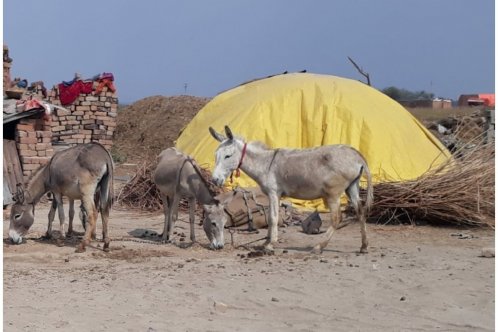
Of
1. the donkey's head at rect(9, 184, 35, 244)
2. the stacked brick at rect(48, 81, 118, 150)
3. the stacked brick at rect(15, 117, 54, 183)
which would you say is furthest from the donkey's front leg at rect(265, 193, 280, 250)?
the stacked brick at rect(48, 81, 118, 150)

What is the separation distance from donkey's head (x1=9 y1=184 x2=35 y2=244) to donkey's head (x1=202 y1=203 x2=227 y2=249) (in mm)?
2348

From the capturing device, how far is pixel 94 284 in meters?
7.41

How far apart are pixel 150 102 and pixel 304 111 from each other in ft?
68.5

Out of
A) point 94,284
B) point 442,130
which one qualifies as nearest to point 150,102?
point 442,130

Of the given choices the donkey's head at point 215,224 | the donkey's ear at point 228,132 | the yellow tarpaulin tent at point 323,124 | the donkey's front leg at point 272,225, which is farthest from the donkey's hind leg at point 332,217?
the yellow tarpaulin tent at point 323,124

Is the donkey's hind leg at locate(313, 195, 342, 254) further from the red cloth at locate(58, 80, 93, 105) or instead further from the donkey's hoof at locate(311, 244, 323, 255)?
the red cloth at locate(58, 80, 93, 105)

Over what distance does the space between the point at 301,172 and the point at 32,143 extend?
7.12m

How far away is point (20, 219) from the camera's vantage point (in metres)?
9.93

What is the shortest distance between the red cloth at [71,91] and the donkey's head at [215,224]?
11.8m

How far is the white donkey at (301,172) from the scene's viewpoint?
9.67 metres

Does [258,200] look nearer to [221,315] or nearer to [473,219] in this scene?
[473,219]

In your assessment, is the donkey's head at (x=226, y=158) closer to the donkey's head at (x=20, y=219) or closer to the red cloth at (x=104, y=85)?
the donkey's head at (x=20, y=219)

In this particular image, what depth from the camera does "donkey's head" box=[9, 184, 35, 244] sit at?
32.4 feet

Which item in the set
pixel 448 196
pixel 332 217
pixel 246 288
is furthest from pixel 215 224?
pixel 448 196
